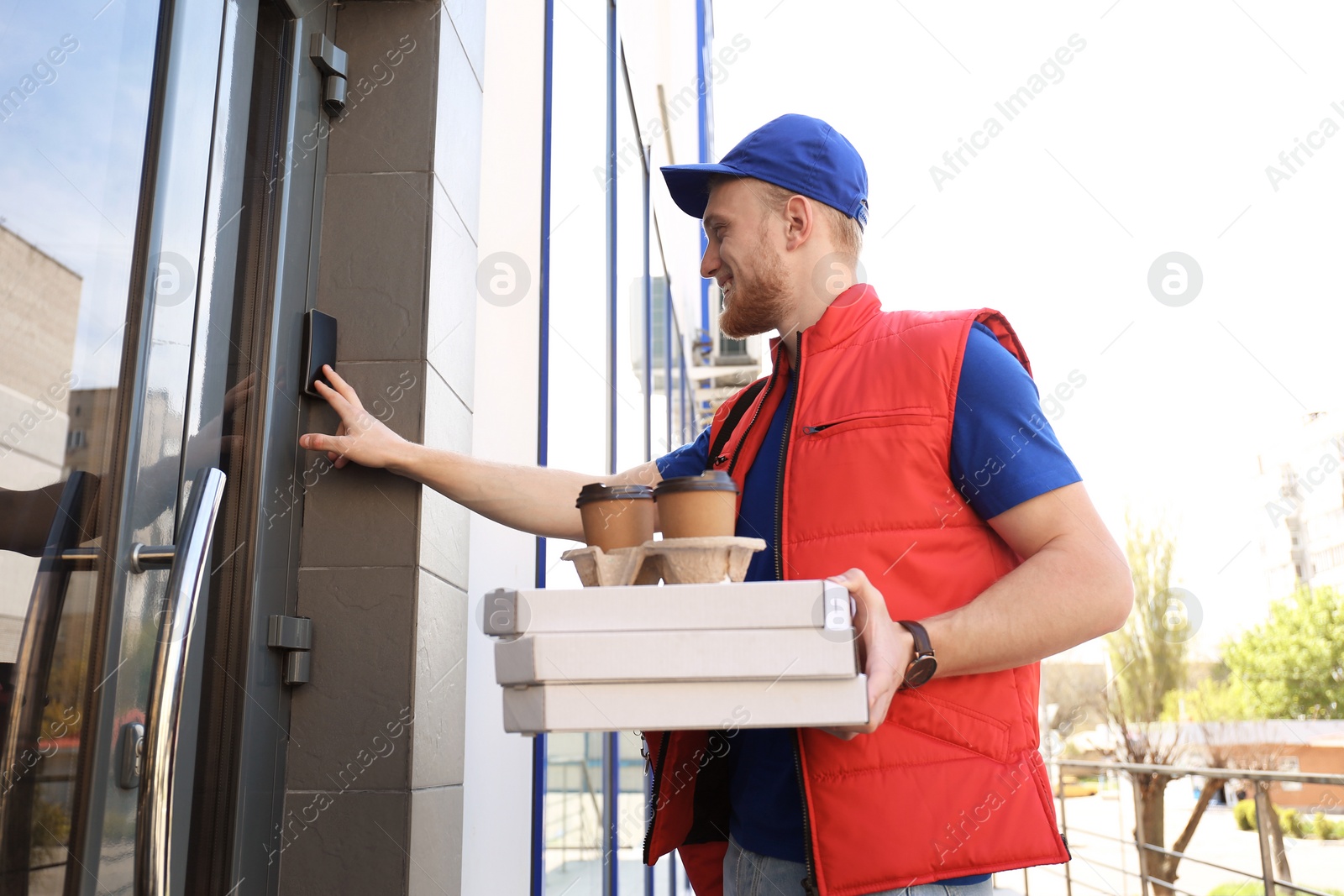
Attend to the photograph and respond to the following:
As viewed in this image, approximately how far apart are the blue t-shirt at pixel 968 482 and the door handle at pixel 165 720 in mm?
607

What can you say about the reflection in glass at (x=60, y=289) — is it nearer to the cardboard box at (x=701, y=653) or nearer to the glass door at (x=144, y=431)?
the glass door at (x=144, y=431)

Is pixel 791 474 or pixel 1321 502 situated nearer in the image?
pixel 791 474

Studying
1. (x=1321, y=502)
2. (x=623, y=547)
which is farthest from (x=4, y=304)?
(x=1321, y=502)

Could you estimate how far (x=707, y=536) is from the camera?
2.65 feet

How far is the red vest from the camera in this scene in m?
0.99

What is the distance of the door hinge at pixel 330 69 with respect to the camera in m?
1.40

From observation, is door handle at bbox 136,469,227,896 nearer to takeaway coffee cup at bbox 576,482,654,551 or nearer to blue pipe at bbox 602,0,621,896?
takeaway coffee cup at bbox 576,482,654,551

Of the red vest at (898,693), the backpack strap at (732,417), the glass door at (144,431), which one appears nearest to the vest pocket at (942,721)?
the red vest at (898,693)

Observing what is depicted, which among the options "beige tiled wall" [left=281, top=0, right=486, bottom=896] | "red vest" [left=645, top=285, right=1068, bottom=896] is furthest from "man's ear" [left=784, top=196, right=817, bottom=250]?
"beige tiled wall" [left=281, top=0, right=486, bottom=896]

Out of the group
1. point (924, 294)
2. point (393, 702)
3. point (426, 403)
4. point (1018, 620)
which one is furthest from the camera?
point (924, 294)

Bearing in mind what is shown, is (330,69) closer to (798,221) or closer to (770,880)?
(798,221)

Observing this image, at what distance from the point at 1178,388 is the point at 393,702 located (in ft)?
57.6

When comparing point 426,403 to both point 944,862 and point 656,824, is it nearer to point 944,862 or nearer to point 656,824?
point 656,824

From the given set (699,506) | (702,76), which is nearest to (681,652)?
(699,506)
